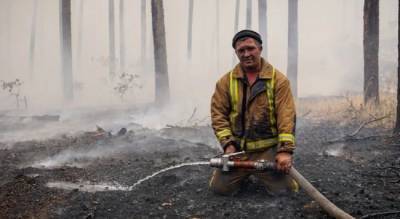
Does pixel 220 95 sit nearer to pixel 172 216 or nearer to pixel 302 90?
pixel 172 216

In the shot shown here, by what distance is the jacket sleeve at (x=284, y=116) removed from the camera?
402 cm

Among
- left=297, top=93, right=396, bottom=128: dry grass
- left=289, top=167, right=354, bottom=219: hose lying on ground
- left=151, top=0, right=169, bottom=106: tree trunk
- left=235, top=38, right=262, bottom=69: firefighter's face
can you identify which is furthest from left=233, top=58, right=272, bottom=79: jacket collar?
left=151, top=0, right=169, bottom=106: tree trunk

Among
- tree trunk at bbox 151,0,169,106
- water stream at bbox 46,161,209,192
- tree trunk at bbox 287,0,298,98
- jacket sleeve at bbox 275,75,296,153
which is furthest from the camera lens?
tree trunk at bbox 287,0,298,98

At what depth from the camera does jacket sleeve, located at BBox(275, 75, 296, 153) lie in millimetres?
4023

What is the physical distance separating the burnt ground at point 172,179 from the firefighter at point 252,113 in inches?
8.7

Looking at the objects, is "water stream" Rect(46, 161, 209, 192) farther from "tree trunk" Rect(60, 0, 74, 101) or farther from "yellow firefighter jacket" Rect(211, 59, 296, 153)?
"tree trunk" Rect(60, 0, 74, 101)

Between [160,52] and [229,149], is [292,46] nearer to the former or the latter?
[160,52]

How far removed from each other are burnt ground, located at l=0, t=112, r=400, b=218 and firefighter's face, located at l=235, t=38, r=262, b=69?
5.07ft

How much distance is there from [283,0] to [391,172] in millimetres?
67209

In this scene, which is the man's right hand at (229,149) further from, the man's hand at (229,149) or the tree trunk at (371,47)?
the tree trunk at (371,47)

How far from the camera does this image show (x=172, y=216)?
4.03m

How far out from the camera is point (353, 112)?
999cm

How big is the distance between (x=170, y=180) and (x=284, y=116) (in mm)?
1907

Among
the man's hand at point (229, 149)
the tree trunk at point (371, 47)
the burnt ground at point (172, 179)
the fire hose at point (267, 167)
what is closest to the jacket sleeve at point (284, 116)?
the fire hose at point (267, 167)
